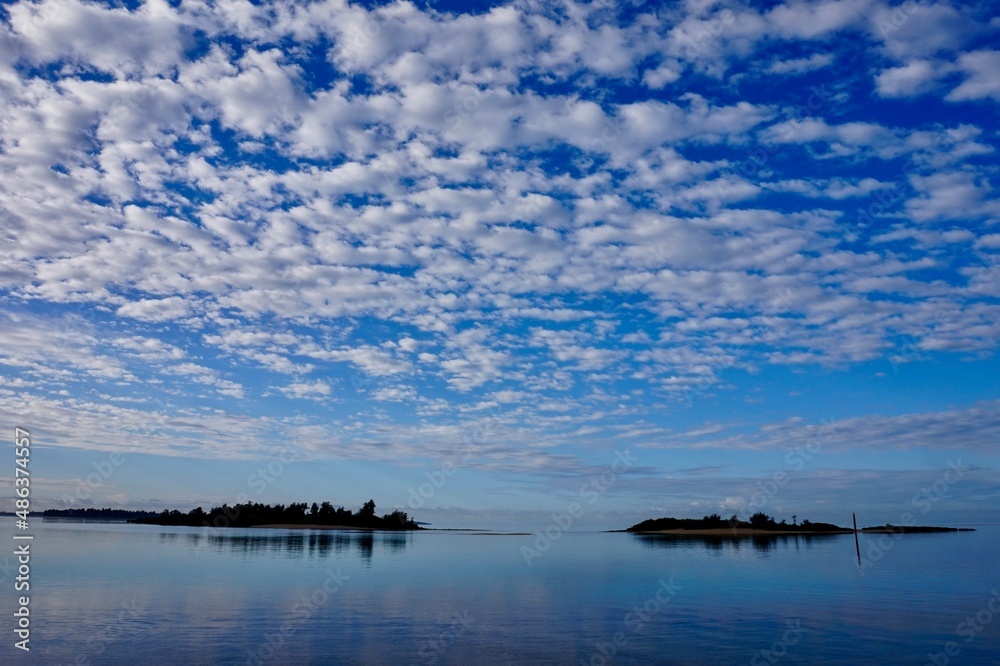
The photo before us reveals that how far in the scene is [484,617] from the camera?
42.8 meters

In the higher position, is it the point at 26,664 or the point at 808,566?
the point at 26,664

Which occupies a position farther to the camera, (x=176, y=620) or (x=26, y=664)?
(x=176, y=620)

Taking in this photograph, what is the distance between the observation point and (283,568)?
74.1m

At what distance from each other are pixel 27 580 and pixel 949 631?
65585 millimetres

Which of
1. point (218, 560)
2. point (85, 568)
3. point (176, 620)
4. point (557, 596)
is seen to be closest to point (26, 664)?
point (176, 620)

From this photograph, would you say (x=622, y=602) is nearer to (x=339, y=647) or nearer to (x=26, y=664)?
(x=339, y=647)

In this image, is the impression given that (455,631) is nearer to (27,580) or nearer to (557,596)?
(557,596)

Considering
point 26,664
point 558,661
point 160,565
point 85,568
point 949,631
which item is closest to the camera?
point 26,664

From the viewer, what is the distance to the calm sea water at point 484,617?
104 ft

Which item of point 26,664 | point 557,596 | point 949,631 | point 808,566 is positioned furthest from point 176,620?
point 808,566

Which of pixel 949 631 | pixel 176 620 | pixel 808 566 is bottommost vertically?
pixel 808 566

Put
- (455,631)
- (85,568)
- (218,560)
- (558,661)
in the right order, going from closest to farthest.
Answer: (558,661), (455,631), (85,568), (218,560)

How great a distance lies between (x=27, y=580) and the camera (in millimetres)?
52719

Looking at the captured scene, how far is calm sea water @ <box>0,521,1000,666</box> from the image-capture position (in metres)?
31.5
